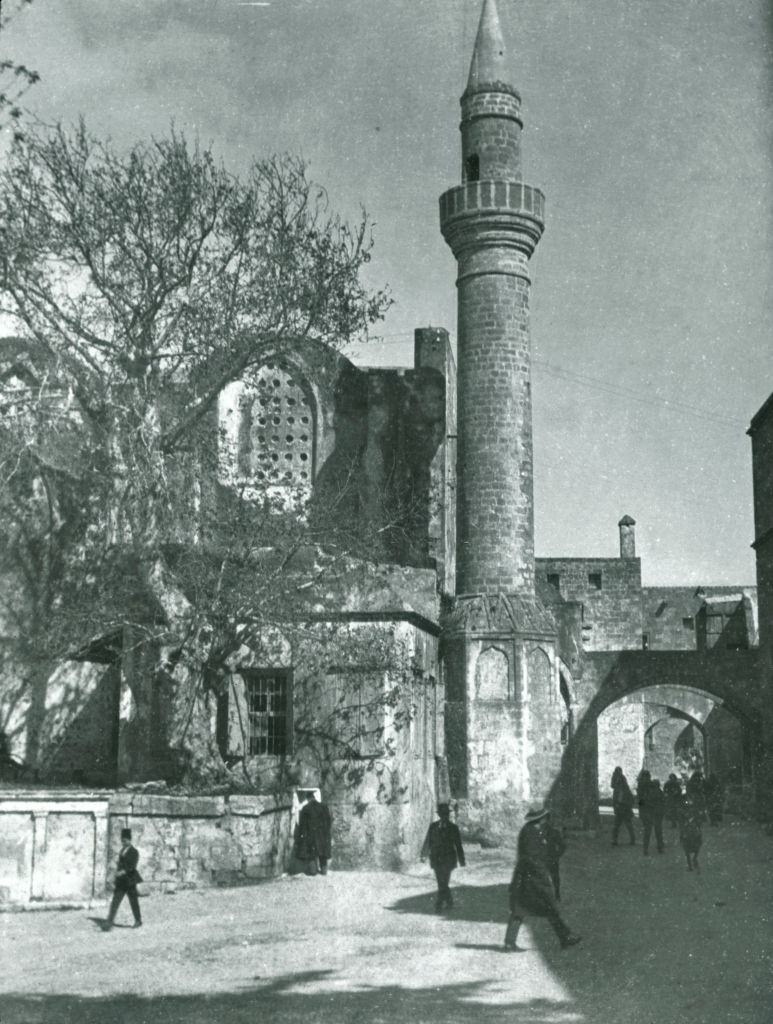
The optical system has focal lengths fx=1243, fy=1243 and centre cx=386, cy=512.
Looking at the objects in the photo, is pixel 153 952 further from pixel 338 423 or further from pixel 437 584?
pixel 338 423

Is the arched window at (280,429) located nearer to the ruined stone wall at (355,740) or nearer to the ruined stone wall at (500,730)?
the ruined stone wall at (500,730)

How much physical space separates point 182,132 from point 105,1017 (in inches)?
504

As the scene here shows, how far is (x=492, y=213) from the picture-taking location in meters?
24.0

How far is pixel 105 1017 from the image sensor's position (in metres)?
8.42

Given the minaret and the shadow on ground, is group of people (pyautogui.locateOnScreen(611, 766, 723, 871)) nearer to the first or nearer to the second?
the minaret

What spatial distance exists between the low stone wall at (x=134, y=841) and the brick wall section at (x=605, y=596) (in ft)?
97.3

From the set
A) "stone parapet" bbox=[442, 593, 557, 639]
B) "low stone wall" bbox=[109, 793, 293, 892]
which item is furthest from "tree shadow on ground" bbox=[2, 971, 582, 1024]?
"stone parapet" bbox=[442, 593, 557, 639]

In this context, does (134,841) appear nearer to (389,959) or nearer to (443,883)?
(443,883)

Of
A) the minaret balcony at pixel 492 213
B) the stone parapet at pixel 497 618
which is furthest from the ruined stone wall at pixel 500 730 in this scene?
the minaret balcony at pixel 492 213

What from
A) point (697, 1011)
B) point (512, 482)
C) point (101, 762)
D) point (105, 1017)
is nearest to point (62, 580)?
point (101, 762)

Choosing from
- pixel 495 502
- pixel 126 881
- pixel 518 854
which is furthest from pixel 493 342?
pixel 518 854

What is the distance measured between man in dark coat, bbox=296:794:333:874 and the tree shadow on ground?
725cm

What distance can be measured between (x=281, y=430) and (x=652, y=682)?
11.6 m

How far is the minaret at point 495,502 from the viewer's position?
22703mm
